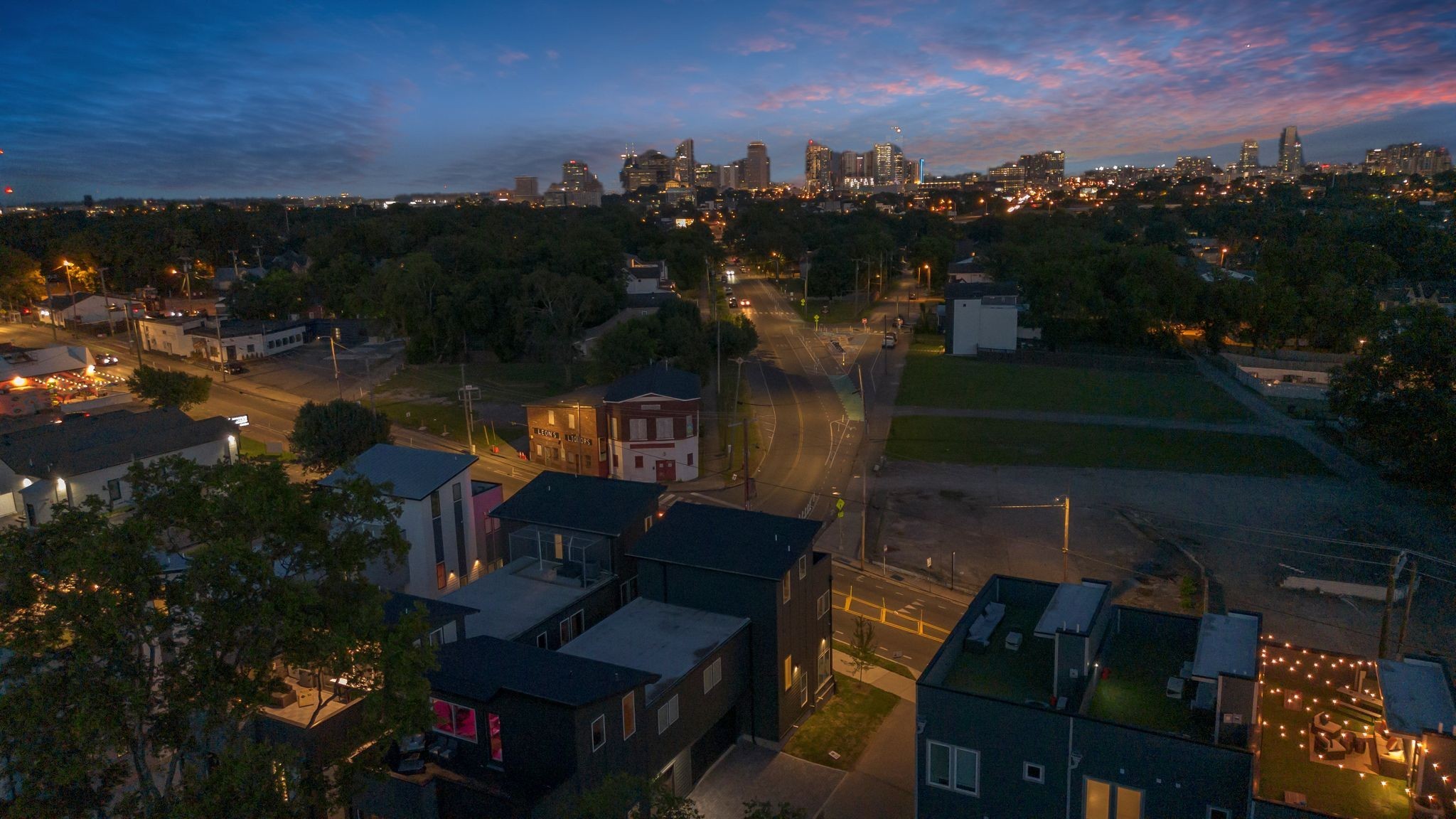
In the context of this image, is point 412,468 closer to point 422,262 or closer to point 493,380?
point 493,380

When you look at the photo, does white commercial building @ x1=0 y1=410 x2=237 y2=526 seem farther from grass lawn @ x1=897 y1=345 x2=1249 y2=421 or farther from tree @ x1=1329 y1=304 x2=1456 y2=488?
tree @ x1=1329 y1=304 x2=1456 y2=488

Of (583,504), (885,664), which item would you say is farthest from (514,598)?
(885,664)

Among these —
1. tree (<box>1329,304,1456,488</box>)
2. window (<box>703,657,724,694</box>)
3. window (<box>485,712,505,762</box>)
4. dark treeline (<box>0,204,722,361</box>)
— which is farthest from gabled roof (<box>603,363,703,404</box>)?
tree (<box>1329,304,1456,488</box>)

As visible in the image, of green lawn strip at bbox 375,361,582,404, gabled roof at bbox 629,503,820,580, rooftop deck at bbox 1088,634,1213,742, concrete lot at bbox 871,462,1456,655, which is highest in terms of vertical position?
gabled roof at bbox 629,503,820,580

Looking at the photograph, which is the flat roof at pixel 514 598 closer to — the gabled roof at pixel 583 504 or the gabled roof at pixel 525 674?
the gabled roof at pixel 583 504

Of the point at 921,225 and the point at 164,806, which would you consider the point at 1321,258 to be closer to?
the point at 921,225

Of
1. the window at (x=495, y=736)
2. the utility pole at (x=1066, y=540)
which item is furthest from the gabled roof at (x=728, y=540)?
the utility pole at (x=1066, y=540)
